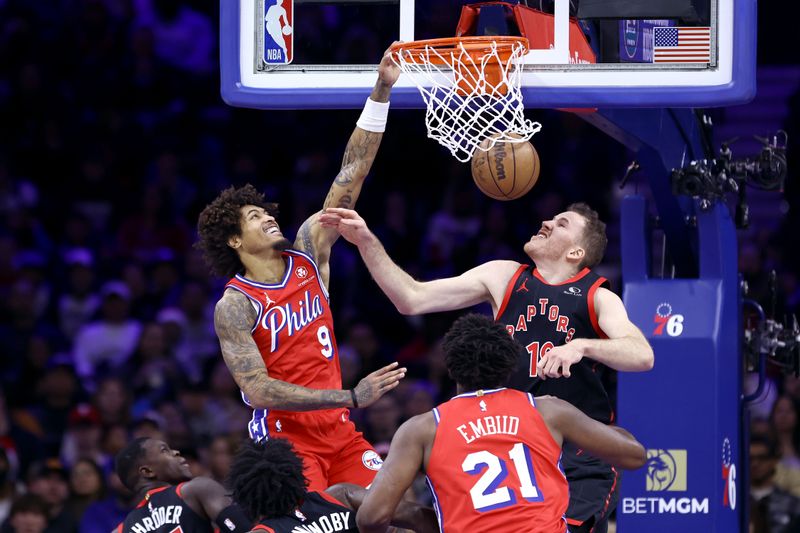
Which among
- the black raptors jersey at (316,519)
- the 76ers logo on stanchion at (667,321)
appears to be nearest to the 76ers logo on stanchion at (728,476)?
the 76ers logo on stanchion at (667,321)

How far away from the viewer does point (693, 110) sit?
7.24m

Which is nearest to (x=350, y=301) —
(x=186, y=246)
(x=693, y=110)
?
(x=186, y=246)

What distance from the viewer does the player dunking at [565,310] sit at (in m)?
5.63

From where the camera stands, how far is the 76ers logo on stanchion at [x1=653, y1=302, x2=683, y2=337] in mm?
7047

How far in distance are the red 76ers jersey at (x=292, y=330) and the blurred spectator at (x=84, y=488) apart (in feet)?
11.5

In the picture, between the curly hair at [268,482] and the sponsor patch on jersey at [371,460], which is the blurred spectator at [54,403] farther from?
the curly hair at [268,482]

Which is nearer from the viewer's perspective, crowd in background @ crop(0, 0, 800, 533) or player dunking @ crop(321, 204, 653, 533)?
player dunking @ crop(321, 204, 653, 533)

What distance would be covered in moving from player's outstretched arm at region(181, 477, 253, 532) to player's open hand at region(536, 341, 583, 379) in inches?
58.5

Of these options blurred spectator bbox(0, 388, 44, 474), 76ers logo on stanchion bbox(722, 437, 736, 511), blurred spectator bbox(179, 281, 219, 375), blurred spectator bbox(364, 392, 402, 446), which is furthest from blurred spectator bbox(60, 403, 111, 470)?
76ers logo on stanchion bbox(722, 437, 736, 511)

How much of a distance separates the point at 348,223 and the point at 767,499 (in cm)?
399

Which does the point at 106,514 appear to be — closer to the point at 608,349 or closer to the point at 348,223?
the point at 348,223

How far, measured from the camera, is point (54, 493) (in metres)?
9.12

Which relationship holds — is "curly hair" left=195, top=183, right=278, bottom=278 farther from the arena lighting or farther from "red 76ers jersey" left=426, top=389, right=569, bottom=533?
the arena lighting

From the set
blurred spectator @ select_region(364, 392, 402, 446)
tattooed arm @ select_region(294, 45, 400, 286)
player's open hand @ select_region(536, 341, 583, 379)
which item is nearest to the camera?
player's open hand @ select_region(536, 341, 583, 379)
